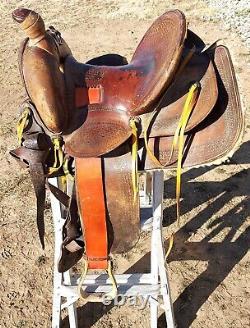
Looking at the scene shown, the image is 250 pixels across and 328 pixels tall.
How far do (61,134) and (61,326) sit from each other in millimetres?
1163

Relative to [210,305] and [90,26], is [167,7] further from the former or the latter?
[210,305]

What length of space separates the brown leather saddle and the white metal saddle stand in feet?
0.85

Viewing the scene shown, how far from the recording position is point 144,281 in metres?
2.26

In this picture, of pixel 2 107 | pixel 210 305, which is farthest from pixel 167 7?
pixel 210 305

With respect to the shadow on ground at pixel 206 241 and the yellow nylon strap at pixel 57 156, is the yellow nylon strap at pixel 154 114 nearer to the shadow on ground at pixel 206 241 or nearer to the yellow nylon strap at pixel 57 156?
the yellow nylon strap at pixel 57 156

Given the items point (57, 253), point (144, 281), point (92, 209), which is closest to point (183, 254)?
point (144, 281)

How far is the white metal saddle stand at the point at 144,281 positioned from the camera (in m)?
2.02

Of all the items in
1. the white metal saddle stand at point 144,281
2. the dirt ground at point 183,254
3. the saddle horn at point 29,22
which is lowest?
the dirt ground at point 183,254

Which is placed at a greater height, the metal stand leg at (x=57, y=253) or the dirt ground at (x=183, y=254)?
the metal stand leg at (x=57, y=253)

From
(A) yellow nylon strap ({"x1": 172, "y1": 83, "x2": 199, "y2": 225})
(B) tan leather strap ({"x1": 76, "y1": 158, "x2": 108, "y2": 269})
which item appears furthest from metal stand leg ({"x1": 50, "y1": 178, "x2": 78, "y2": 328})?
(A) yellow nylon strap ({"x1": 172, "y1": 83, "x2": 199, "y2": 225})

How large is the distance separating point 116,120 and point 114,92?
0.37ft

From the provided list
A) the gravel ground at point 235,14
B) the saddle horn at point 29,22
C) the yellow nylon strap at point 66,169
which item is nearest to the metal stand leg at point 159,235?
the yellow nylon strap at point 66,169

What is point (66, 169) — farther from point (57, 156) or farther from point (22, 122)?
point (22, 122)

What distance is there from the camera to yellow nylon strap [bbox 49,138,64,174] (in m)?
1.71
